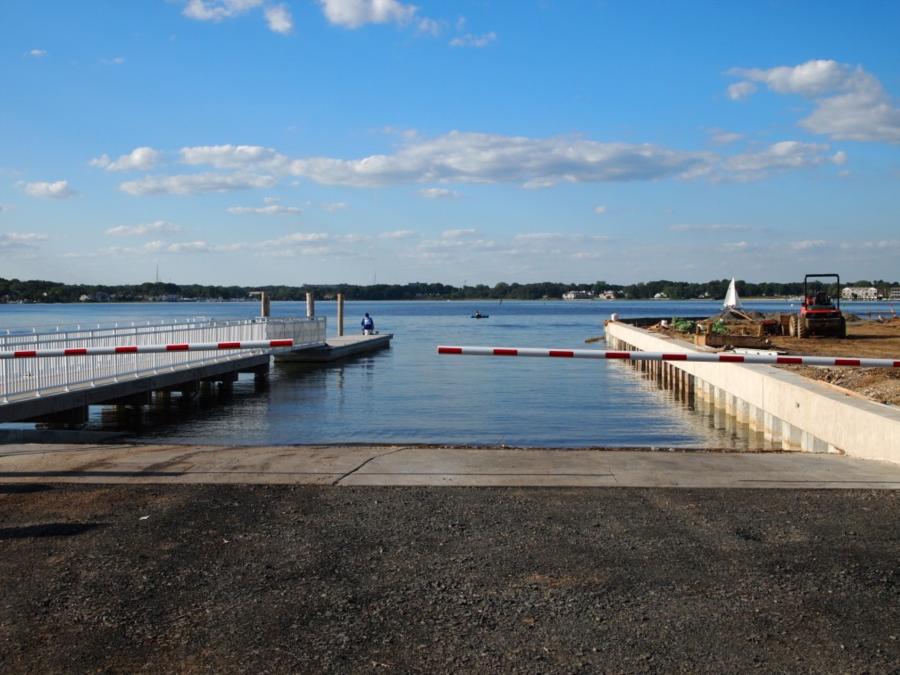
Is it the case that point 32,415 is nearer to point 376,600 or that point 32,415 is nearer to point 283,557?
point 283,557

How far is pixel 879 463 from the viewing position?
403 inches

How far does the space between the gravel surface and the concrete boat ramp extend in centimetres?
50

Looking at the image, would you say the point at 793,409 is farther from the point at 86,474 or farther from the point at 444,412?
the point at 86,474

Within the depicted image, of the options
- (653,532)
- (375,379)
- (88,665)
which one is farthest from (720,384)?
(88,665)

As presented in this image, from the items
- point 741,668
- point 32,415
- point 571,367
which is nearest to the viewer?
point 741,668

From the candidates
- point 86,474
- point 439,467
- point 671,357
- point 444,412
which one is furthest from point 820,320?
point 86,474

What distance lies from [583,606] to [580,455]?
16.9ft

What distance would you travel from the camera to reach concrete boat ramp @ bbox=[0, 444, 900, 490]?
29.6 feet

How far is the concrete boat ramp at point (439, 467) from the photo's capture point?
901 cm

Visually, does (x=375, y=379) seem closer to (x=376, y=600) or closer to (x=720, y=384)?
(x=720, y=384)

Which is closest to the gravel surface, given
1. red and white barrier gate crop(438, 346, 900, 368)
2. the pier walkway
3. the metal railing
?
red and white barrier gate crop(438, 346, 900, 368)

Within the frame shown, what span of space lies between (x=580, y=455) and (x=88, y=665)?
686cm

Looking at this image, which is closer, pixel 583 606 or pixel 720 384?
pixel 583 606

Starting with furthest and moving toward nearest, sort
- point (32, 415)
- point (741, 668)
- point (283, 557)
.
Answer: point (32, 415)
point (283, 557)
point (741, 668)
